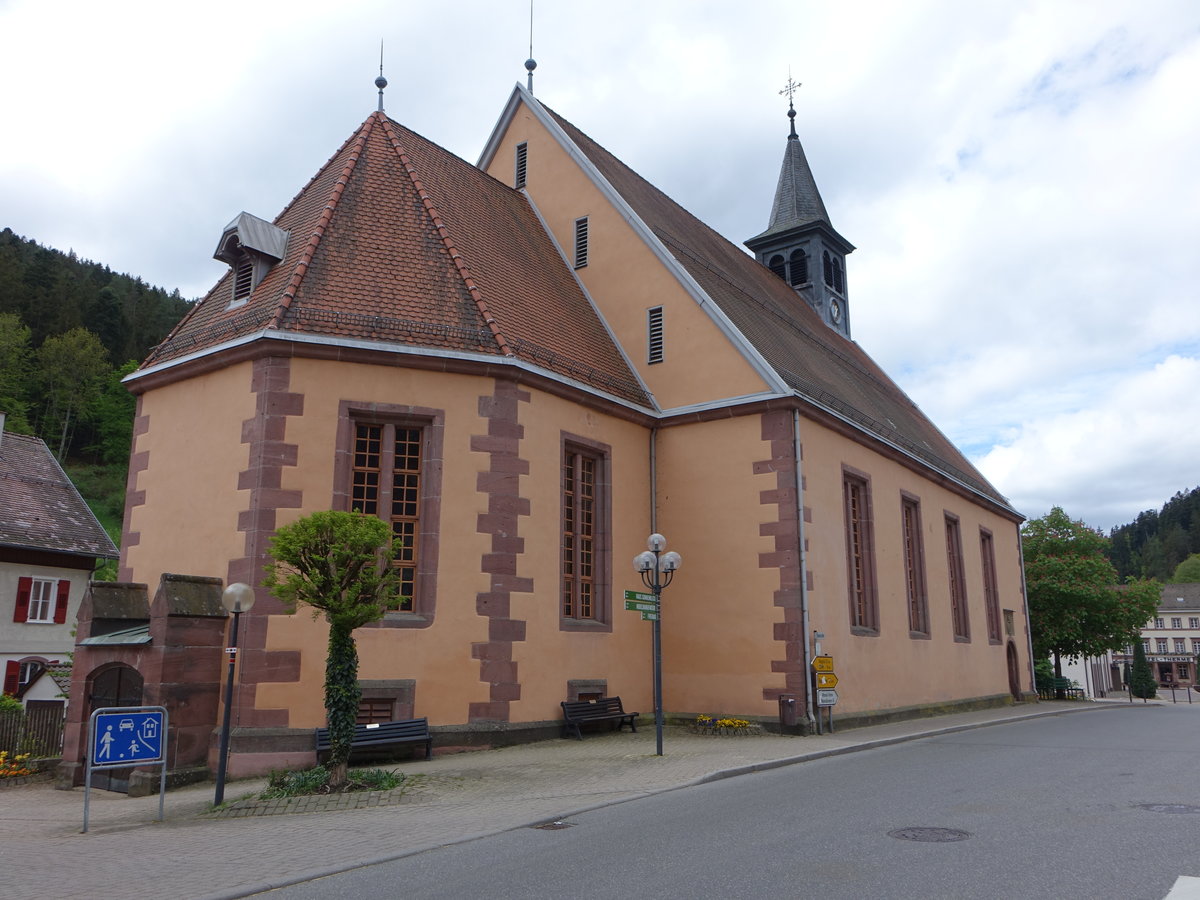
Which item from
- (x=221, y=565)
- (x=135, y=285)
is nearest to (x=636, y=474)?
(x=221, y=565)

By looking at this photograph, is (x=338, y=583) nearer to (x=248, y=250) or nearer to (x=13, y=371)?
(x=248, y=250)

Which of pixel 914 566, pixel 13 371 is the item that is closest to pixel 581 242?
pixel 914 566

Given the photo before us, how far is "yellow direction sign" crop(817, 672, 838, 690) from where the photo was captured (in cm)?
1695

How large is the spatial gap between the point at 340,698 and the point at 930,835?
21.6 feet

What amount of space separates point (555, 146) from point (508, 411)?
955 centimetres

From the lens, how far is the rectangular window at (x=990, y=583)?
2977 centimetres

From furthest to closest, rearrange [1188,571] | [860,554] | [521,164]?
[1188,571]
[521,164]
[860,554]

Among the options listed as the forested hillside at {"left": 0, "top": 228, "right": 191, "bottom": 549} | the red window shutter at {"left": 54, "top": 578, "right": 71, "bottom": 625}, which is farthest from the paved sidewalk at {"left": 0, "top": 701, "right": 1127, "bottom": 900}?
the forested hillside at {"left": 0, "top": 228, "right": 191, "bottom": 549}

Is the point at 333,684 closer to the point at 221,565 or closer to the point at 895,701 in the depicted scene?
the point at 221,565

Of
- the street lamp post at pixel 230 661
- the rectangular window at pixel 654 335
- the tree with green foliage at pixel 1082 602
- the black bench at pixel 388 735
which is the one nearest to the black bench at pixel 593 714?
the black bench at pixel 388 735

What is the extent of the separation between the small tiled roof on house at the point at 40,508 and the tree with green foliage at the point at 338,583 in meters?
22.8

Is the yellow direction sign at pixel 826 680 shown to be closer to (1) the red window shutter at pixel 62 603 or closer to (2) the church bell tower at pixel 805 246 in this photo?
→ (2) the church bell tower at pixel 805 246

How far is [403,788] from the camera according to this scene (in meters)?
11.1

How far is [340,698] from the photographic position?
1111cm
